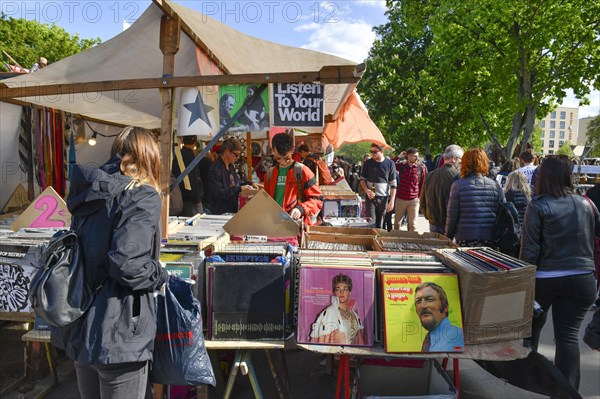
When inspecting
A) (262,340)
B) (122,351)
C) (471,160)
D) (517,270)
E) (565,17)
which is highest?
(565,17)

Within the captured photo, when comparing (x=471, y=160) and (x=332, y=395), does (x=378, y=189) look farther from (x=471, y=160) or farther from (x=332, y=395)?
(x=332, y=395)

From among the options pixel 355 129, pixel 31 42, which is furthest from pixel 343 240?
pixel 31 42

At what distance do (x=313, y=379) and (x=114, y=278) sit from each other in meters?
2.52

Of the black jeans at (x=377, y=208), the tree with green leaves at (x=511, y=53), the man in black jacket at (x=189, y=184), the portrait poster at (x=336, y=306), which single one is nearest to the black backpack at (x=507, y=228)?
the portrait poster at (x=336, y=306)

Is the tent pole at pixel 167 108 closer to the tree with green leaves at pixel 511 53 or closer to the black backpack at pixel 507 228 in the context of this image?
the black backpack at pixel 507 228

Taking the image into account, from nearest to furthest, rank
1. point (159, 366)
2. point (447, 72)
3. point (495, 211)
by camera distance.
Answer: point (159, 366), point (495, 211), point (447, 72)

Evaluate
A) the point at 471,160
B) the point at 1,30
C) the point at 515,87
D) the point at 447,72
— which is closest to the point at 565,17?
the point at 515,87

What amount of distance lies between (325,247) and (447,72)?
19.2 m

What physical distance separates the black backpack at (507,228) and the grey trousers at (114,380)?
3.56 m

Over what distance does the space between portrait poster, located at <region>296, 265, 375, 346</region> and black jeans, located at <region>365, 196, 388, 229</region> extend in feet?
21.0

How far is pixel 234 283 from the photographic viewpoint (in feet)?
9.41

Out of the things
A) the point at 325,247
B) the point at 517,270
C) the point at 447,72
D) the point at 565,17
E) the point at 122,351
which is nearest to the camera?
the point at 122,351

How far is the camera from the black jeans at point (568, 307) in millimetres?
3150

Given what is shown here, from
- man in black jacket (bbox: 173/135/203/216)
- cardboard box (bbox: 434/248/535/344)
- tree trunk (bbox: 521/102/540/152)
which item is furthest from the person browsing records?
tree trunk (bbox: 521/102/540/152)
